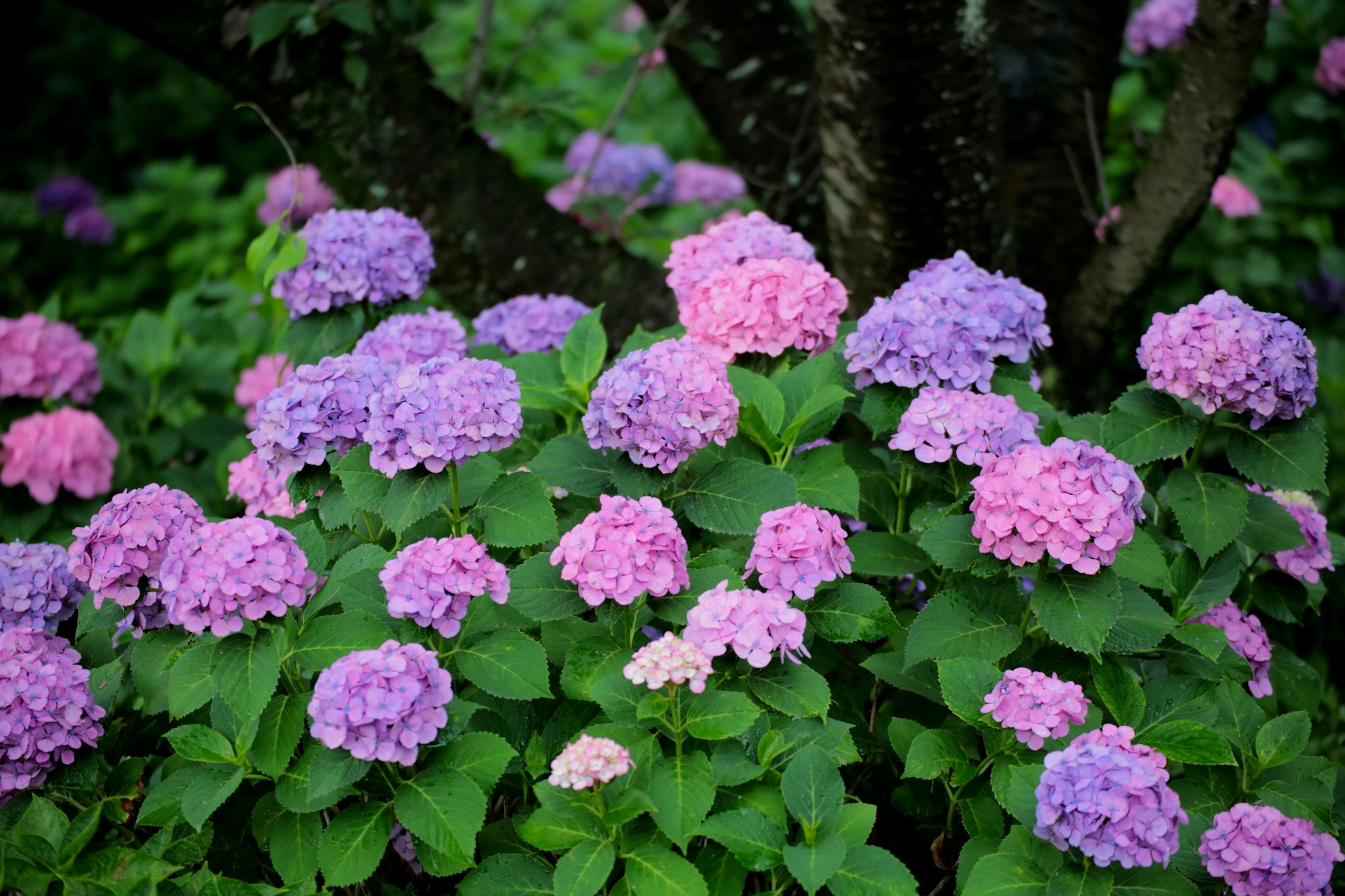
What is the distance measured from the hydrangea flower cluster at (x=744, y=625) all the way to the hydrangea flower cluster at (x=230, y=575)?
541 millimetres

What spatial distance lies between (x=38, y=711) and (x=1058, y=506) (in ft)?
4.81

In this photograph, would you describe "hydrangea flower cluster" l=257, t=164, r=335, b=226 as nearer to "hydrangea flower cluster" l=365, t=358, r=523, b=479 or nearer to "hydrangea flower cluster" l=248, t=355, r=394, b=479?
"hydrangea flower cluster" l=248, t=355, r=394, b=479

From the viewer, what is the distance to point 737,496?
1.80 metres

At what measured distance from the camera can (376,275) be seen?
233 cm

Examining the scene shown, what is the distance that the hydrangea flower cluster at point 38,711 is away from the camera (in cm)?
164

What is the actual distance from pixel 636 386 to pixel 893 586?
0.75 meters

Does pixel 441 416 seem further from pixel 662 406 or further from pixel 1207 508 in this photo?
pixel 1207 508

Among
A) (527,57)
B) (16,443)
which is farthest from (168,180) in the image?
(16,443)

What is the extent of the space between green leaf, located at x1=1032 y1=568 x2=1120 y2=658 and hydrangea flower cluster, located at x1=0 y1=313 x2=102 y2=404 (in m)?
2.47

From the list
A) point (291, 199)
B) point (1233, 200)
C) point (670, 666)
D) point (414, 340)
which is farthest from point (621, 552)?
point (1233, 200)

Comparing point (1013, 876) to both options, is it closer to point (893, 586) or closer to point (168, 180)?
point (893, 586)

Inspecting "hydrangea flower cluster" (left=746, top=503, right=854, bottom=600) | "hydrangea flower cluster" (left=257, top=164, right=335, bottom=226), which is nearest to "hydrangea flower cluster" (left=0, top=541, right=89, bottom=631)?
"hydrangea flower cluster" (left=746, top=503, right=854, bottom=600)

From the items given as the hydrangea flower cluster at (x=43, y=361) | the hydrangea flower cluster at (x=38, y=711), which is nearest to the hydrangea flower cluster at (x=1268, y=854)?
the hydrangea flower cluster at (x=38, y=711)

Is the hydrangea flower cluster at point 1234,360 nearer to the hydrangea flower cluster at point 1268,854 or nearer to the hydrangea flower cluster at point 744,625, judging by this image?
the hydrangea flower cluster at point 1268,854
